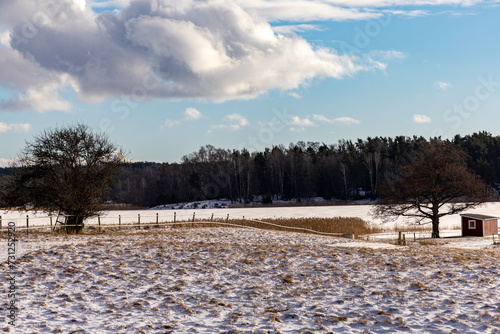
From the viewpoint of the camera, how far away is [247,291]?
15.3 metres

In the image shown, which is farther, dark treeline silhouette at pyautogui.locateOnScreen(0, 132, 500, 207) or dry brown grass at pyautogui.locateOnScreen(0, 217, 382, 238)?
dark treeline silhouette at pyautogui.locateOnScreen(0, 132, 500, 207)

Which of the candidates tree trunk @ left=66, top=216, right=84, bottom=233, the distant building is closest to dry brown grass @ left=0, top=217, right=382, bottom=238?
tree trunk @ left=66, top=216, right=84, bottom=233

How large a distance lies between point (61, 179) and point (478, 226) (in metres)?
37.8

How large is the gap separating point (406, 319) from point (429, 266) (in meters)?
6.98

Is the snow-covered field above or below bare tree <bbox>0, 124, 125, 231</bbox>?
below

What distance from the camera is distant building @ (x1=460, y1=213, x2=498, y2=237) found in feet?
149

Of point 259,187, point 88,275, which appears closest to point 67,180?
point 88,275

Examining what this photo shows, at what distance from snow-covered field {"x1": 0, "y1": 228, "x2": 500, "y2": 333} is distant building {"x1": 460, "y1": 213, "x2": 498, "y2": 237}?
86.0 feet

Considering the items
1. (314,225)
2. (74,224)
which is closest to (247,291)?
(74,224)

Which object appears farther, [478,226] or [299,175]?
[299,175]

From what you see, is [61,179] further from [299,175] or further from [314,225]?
[299,175]

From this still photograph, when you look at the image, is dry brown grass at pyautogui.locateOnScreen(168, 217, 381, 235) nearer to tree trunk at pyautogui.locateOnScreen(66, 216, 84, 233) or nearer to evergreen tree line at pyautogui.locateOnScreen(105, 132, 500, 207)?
tree trunk at pyautogui.locateOnScreen(66, 216, 84, 233)

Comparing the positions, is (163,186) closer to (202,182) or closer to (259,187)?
(202,182)

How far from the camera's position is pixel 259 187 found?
126625 millimetres
